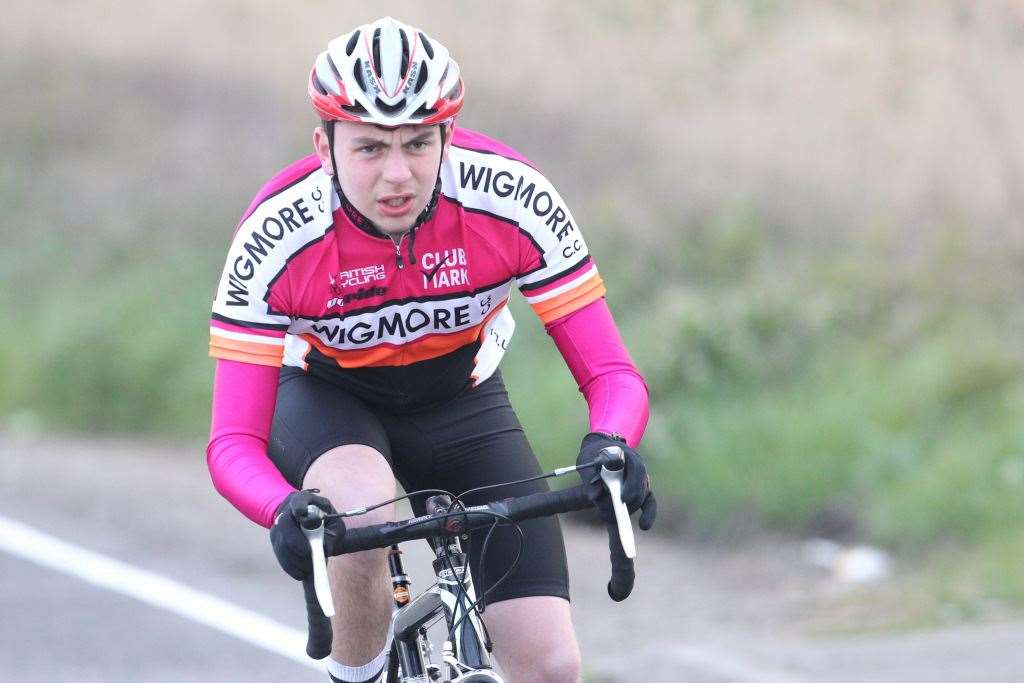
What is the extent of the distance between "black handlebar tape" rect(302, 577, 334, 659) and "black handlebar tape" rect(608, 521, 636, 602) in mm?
653

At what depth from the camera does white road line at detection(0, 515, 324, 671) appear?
752cm

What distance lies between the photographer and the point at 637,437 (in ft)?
13.3

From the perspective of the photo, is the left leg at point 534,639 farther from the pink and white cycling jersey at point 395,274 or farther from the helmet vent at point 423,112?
the helmet vent at point 423,112

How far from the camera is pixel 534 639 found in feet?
13.1

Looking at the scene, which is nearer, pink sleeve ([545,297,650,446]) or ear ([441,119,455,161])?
ear ([441,119,455,161])

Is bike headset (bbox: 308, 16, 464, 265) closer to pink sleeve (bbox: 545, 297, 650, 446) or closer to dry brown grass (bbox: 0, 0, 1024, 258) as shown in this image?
pink sleeve (bbox: 545, 297, 650, 446)

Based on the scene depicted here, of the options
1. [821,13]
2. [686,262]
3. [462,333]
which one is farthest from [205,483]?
[462,333]

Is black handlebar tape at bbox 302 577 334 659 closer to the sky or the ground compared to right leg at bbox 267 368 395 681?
closer to the ground

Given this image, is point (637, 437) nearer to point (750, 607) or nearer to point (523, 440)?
point (523, 440)

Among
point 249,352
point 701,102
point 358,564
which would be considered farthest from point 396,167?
point 701,102

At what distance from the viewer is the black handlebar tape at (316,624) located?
3.43 meters

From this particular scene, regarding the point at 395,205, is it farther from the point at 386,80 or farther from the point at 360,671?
the point at 360,671

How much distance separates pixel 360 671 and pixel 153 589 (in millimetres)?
4389

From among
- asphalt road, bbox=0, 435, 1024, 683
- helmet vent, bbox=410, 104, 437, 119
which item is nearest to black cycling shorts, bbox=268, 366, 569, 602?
helmet vent, bbox=410, 104, 437, 119
